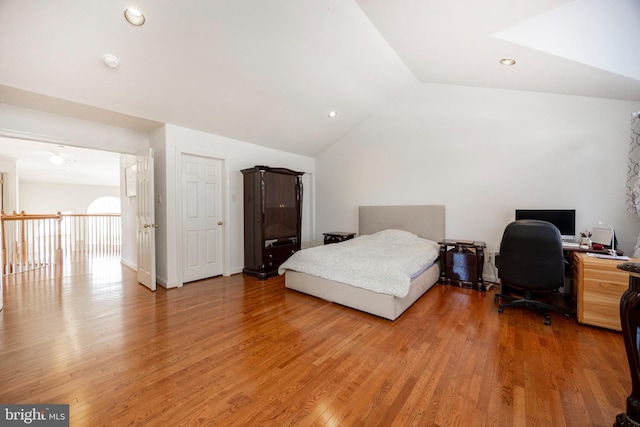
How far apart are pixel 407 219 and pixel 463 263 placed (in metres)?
1.21

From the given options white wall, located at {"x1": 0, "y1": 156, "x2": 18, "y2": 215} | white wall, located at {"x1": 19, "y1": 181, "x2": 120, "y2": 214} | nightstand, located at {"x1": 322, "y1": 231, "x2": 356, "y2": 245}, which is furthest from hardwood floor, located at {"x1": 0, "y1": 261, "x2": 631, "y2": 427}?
white wall, located at {"x1": 19, "y1": 181, "x2": 120, "y2": 214}

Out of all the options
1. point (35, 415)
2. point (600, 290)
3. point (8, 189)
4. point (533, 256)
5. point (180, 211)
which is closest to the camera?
point (35, 415)

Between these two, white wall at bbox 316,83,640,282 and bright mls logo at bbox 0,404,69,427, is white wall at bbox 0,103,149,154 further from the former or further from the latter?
white wall at bbox 316,83,640,282

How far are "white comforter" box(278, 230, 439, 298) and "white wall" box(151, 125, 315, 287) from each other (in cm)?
140

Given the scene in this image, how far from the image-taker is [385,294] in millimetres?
2703

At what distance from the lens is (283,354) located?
6.83 feet

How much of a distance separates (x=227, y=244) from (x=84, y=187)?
305 inches

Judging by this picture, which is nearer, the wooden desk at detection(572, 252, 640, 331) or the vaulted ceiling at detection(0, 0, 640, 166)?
the vaulted ceiling at detection(0, 0, 640, 166)

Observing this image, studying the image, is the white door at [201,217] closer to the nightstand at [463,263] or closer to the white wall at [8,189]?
the nightstand at [463,263]

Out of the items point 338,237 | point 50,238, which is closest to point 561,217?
point 338,237

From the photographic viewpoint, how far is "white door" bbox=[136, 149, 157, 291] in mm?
3666

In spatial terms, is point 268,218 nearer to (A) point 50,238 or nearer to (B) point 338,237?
(B) point 338,237

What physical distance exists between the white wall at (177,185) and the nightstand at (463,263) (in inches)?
135

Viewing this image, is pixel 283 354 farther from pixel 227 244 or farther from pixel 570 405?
pixel 227 244
